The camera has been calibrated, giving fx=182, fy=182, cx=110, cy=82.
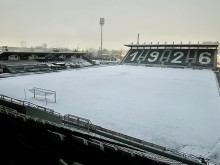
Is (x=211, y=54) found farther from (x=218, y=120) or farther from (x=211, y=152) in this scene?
(x=211, y=152)

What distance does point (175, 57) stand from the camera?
49.7 m

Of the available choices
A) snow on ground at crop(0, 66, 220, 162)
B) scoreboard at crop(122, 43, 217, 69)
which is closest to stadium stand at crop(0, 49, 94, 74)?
snow on ground at crop(0, 66, 220, 162)

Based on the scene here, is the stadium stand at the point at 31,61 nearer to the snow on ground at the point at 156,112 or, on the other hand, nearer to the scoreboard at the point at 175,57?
the snow on ground at the point at 156,112

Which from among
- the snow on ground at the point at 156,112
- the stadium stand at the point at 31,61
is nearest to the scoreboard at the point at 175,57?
the stadium stand at the point at 31,61

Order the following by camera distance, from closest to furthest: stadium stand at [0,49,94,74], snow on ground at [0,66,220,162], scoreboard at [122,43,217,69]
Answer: snow on ground at [0,66,220,162], stadium stand at [0,49,94,74], scoreboard at [122,43,217,69]

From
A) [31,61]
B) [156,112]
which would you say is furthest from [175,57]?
[156,112]

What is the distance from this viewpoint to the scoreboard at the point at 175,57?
45.4 metres

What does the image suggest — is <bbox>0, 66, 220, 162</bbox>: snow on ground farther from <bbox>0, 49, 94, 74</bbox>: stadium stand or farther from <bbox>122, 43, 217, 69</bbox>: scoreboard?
<bbox>122, 43, 217, 69</bbox>: scoreboard

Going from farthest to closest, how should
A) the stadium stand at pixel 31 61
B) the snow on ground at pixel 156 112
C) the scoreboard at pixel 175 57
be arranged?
the scoreboard at pixel 175 57
the stadium stand at pixel 31 61
the snow on ground at pixel 156 112

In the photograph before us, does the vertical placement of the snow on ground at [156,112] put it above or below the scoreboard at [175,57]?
below

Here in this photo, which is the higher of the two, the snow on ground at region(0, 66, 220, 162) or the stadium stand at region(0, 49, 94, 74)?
the stadium stand at region(0, 49, 94, 74)

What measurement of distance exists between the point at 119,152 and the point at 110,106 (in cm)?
967

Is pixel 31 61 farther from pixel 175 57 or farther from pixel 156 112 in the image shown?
pixel 175 57

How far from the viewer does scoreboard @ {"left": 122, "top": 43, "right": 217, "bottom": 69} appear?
4538 centimetres
